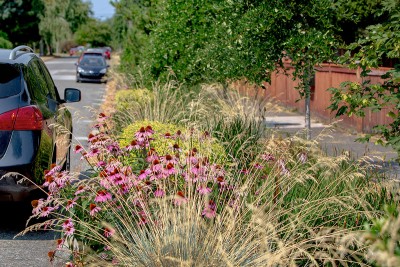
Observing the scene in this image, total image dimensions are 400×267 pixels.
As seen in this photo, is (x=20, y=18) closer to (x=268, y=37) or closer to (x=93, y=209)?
(x=268, y=37)

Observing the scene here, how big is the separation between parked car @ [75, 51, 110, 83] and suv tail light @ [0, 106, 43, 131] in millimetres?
30270

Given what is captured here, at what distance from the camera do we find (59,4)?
309 feet

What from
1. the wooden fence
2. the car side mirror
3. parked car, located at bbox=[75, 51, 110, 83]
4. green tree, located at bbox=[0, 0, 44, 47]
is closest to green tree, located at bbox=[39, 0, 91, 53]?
green tree, located at bbox=[0, 0, 44, 47]

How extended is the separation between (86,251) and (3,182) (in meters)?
1.85

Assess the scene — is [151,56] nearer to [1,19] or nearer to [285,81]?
[285,81]

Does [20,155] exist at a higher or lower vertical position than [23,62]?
lower

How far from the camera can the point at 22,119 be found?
723 centimetres

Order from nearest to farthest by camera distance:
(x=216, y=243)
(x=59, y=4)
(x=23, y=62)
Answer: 1. (x=216, y=243)
2. (x=23, y=62)
3. (x=59, y=4)

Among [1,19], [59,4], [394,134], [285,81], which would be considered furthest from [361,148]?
[59,4]

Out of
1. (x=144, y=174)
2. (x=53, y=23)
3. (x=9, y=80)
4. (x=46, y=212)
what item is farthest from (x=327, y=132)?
(x=53, y=23)

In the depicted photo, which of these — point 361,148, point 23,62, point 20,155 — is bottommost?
point 361,148

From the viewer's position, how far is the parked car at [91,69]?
Result: 38.0 m

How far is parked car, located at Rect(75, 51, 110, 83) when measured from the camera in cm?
3800

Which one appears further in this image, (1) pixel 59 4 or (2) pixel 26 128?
(1) pixel 59 4
